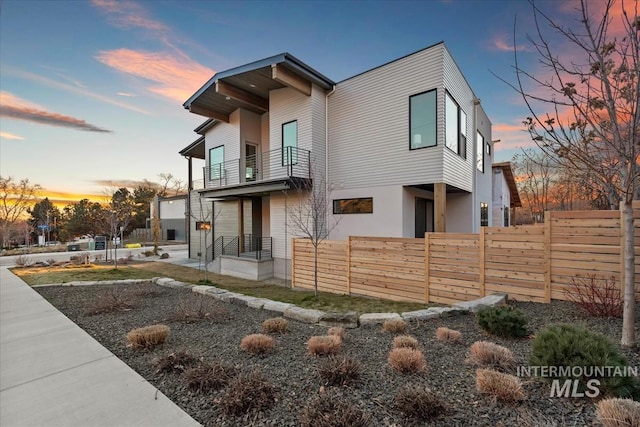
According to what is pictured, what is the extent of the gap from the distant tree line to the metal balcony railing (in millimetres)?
6244

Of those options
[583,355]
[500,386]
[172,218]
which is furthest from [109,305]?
[172,218]

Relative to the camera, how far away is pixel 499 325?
403 cm

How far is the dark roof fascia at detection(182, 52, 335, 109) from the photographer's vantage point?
34.2 ft

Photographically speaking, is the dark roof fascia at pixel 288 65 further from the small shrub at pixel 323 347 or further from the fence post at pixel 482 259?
the small shrub at pixel 323 347

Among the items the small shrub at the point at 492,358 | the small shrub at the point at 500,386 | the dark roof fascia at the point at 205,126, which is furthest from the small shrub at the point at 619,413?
the dark roof fascia at the point at 205,126

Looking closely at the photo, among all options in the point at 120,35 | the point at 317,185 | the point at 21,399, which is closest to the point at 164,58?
the point at 120,35

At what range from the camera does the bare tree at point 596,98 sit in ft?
10.5

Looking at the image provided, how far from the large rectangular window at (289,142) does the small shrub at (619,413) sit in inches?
429

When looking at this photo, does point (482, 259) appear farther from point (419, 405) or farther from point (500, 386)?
A: point (419, 405)

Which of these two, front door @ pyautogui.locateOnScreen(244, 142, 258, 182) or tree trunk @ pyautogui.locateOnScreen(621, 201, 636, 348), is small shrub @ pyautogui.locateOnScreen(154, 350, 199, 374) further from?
front door @ pyautogui.locateOnScreen(244, 142, 258, 182)

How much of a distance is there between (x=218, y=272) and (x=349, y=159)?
9.14 meters

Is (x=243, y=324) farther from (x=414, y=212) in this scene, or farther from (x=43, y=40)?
(x=43, y=40)

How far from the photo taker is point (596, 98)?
3.39 m

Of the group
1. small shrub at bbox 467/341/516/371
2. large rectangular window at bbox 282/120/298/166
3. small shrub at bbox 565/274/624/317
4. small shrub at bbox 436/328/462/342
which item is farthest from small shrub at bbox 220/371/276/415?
large rectangular window at bbox 282/120/298/166
